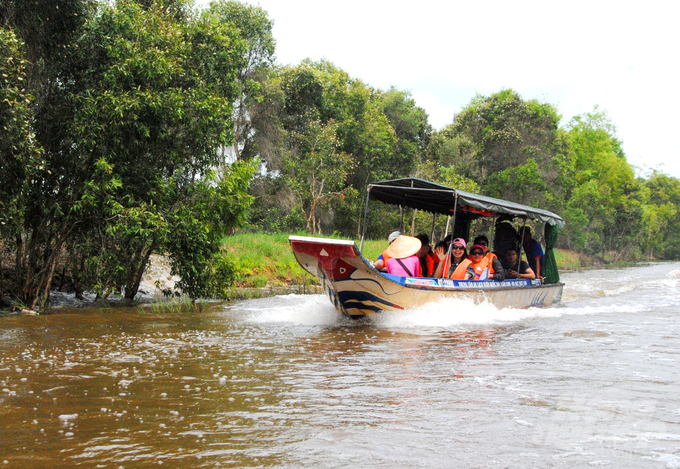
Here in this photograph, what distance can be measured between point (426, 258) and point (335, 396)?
22.2ft

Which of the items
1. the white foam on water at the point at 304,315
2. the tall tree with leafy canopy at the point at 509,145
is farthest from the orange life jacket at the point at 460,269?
the tall tree with leafy canopy at the point at 509,145

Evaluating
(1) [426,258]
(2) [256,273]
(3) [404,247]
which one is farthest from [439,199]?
(2) [256,273]

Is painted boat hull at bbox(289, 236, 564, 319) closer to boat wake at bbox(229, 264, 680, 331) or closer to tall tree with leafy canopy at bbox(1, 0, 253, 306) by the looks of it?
boat wake at bbox(229, 264, 680, 331)

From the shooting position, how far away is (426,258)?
37.4 feet

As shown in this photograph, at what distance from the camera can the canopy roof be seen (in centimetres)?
991

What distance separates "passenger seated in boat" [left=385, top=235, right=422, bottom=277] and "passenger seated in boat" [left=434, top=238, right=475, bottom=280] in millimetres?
663

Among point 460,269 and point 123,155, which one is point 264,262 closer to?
point 123,155

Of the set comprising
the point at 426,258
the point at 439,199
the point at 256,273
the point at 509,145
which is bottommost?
the point at 256,273

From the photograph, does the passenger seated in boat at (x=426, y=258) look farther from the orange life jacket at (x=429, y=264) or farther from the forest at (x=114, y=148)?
the forest at (x=114, y=148)

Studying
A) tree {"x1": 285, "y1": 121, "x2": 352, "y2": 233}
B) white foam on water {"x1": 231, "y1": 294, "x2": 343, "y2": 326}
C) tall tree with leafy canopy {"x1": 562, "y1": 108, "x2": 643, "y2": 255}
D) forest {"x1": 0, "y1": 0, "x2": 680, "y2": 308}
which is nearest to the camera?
white foam on water {"x1": 231, "y1": 294, "x2": 343, "y2": 326}

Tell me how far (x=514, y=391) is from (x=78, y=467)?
355 cm

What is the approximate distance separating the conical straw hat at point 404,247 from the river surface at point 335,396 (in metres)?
1.07

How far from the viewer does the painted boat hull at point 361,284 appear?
844 cm

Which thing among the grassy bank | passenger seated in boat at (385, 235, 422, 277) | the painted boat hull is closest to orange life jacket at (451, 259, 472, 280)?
the painted boat hull
